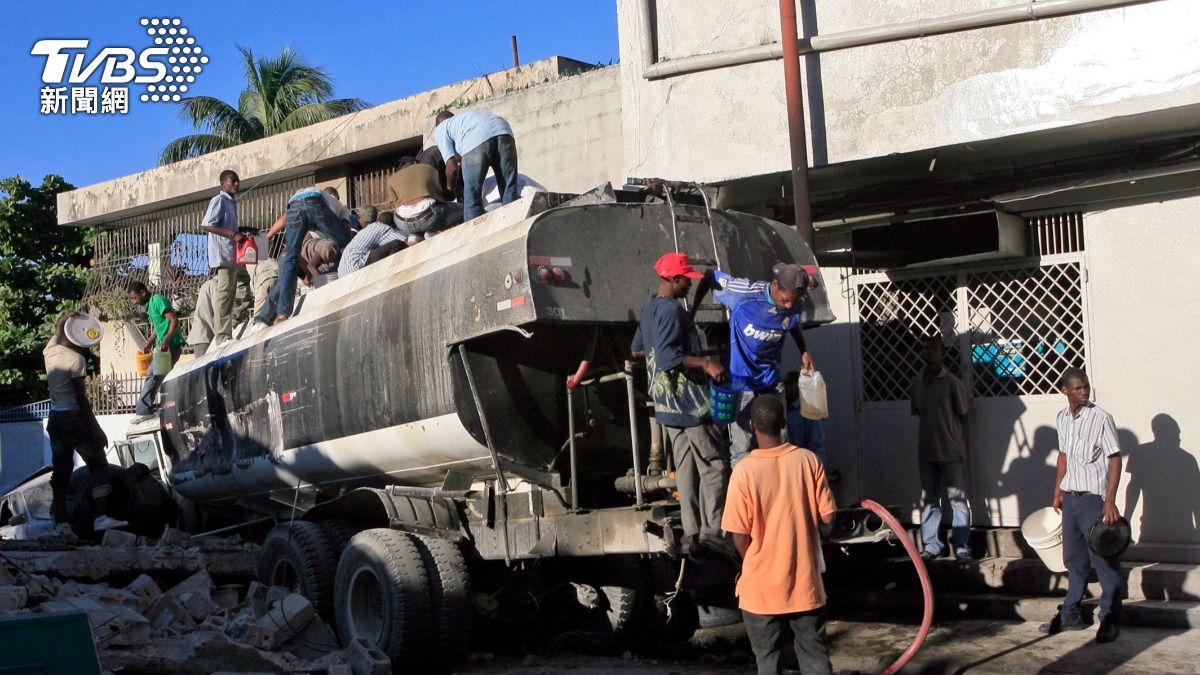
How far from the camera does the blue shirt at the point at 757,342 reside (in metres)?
6.43

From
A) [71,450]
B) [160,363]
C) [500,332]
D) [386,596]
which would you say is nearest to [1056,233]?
[500,332]

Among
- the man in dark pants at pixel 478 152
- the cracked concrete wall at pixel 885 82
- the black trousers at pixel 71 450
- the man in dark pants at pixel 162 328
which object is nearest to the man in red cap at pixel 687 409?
the man in dark pants at pixel 478 152

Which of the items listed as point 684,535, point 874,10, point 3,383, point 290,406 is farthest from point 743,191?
point 3,383

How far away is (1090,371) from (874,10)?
3149 mm

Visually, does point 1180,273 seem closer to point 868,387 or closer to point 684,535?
point 868,387

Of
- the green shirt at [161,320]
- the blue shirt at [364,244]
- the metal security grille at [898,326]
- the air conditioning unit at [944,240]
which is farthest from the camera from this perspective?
the green shirt at [161,320]

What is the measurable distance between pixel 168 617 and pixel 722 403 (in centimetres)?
355

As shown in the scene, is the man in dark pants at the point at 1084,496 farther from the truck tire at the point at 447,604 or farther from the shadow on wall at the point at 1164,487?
the truck tire at the point at 447,604

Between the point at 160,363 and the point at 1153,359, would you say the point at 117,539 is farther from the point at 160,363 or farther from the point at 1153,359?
the point at 1153,359

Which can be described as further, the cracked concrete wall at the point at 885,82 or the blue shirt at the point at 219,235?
the blue shirt at the point at 219,235

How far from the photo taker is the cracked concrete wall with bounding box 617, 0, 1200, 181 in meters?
8.25

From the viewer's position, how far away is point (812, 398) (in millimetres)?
6602

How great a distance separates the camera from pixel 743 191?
1043 centimetres

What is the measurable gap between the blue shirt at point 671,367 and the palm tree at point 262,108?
21840mm
